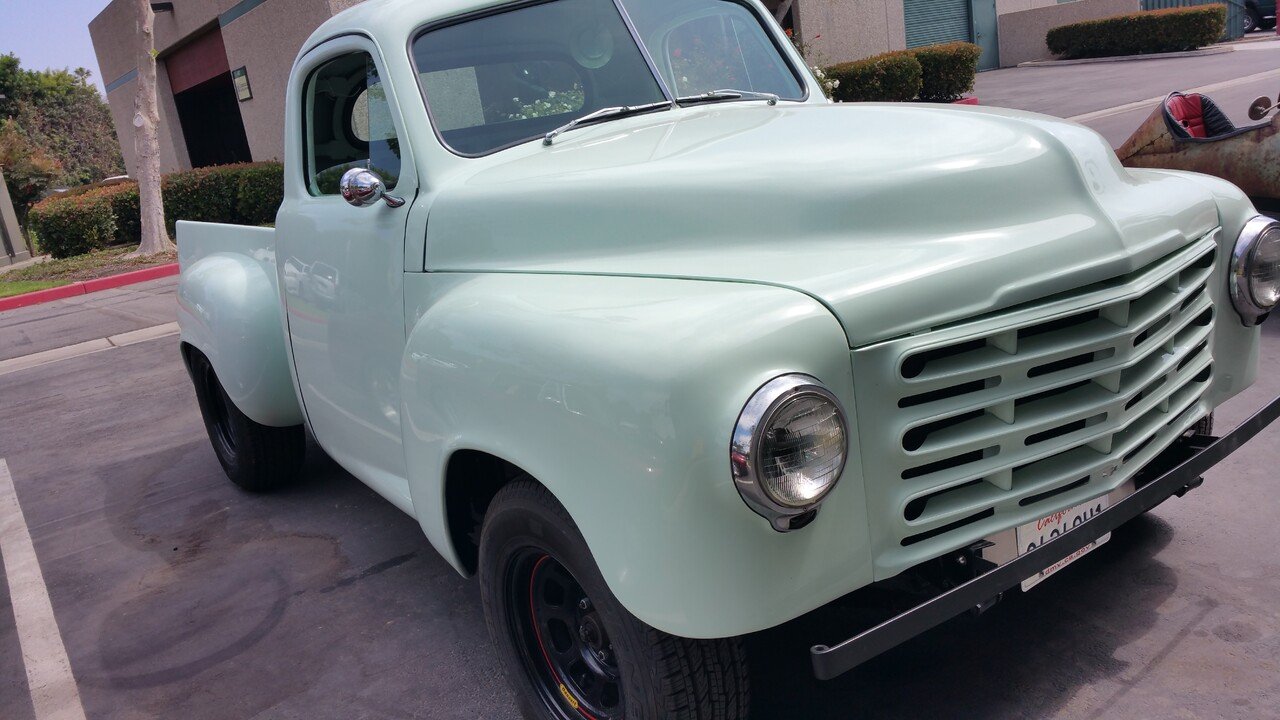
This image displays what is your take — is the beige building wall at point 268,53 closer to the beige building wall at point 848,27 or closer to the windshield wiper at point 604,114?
the beige building wall at point 848,27

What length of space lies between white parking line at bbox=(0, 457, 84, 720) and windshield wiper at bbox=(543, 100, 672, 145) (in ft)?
7.32

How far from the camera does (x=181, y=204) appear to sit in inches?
665

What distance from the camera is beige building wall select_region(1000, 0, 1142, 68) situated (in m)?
25.9

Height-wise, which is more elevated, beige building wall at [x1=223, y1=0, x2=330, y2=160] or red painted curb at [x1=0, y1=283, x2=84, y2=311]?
beige building wall at [x1=223, y1=0, x2=330, y2=160]

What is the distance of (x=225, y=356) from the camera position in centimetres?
412

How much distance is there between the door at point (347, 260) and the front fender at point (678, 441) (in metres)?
0.96

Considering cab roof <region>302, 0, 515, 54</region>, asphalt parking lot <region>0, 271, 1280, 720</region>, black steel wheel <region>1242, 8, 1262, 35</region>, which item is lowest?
asphalt parking lot <region>0, 271, 1280, 720</region>

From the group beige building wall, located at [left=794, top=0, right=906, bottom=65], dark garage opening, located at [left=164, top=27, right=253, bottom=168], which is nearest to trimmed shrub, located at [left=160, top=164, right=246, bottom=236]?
dark garage opening, located at [left=164, top=27, right=253, bottom=168]

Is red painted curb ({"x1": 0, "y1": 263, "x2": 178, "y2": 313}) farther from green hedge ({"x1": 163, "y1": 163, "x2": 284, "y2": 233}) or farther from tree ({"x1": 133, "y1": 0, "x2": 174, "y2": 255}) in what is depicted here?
green hedge ({"x1": 163, "y1": 163, "x2": 284, "y2": 233})

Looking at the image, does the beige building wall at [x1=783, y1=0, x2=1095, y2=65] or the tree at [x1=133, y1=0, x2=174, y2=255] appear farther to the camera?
the beige building wall at [x1=783, y1=0, x2=1095, y2=65]

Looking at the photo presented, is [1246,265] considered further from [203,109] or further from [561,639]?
[203,109]

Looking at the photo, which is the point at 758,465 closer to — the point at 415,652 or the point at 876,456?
the point at 876,456

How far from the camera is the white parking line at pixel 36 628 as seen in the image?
10.3ft

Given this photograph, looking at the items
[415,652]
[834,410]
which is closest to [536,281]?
[834,410]
